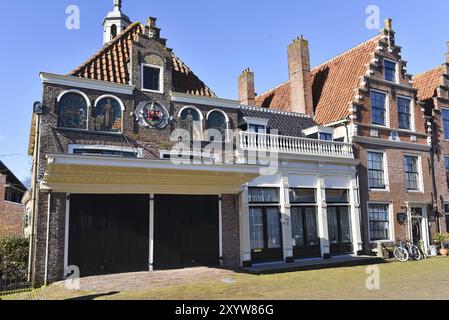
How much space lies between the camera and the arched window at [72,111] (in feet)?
47.3

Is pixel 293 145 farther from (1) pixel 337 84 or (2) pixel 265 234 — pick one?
(1) pixel 337 84

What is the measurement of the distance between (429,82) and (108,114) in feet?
72.2

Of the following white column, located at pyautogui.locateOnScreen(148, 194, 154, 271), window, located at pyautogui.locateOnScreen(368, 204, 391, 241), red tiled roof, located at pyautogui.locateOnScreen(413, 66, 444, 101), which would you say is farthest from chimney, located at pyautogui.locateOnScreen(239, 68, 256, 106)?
white column, located at pyautogui.locateOnScreen(148, 194, 154, 271)

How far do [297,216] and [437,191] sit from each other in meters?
10.8

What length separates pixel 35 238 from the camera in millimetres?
13297

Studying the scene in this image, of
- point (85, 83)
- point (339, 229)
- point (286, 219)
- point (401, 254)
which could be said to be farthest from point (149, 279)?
point (401, 254)

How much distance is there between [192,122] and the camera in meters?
16.9

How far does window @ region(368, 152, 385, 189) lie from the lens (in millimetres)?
21734

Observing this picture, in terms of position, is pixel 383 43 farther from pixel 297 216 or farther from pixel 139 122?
pixel 139 122

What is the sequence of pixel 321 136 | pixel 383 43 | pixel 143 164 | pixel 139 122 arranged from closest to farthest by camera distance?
1. pixel 143 164
2. pixel 139 122
3. pixel 321 136
4. pixel 383 43

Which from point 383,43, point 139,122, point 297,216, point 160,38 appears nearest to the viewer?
point 139,122

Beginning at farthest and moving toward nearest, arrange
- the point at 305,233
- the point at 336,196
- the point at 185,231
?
the point at 336,196 → the point at 305,233 → the point at 185,231

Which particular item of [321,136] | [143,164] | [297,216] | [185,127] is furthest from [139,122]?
[321,136]

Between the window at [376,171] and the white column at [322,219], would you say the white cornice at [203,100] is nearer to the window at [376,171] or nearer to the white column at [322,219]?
the white column at [322,219]
